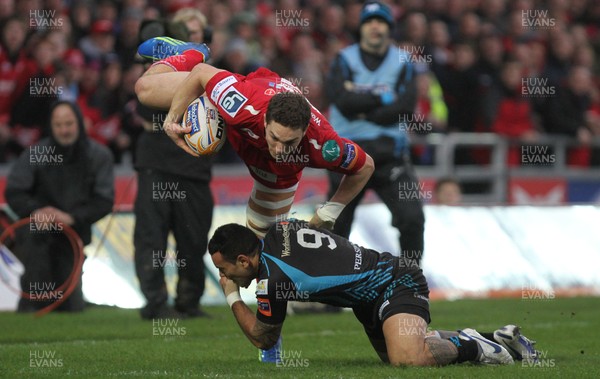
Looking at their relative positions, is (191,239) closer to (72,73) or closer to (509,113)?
(72,73)

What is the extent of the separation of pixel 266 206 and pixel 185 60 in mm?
1481

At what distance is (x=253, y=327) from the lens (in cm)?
892

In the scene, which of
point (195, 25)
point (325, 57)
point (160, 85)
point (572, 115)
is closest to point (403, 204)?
point (195, 25)

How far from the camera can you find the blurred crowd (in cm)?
1606

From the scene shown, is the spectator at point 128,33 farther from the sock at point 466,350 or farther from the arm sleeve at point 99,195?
the sock at point 466,350

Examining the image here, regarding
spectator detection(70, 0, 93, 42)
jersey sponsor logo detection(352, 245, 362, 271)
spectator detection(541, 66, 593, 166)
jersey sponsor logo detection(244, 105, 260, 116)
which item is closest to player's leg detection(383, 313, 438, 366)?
jersey sponsor logo detection(352, 245, 362, 271)

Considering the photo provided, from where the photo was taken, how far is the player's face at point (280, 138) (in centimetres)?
873

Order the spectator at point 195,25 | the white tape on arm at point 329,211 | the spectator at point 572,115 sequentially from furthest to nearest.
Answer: the spectator at point 572,115, the spectator at point 195,25, the white tape on arm at point 329,211

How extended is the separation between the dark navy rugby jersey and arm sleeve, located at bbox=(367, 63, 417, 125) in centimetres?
386

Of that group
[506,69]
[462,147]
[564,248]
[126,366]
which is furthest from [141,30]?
[506,69]

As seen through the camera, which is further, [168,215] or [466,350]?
[168,215]

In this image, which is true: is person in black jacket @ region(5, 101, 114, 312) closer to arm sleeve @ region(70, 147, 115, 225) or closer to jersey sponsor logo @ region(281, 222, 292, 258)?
arm sleeve @ region(70, 147, 115, 225)

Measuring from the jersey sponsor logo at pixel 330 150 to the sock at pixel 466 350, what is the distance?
5.46ft

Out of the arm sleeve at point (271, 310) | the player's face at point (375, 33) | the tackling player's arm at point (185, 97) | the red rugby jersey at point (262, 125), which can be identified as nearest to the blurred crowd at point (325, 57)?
the player's face at point (375, 33)
